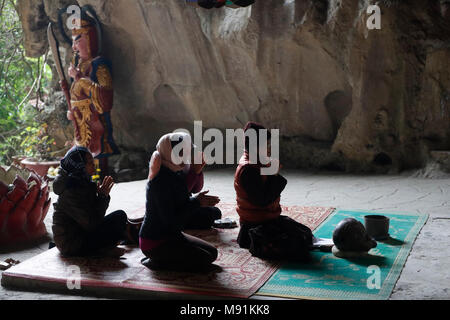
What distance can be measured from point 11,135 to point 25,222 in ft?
24.3

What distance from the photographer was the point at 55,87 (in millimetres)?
10242

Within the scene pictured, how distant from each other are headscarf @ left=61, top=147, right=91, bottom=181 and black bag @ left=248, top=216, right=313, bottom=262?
4.45 feet

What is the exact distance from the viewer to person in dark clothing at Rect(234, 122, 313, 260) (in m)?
3.94

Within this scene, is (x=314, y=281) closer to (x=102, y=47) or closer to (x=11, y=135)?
(x=102, y=47)

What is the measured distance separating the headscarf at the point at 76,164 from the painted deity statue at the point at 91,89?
14.8 ft

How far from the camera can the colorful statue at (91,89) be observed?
328 inches

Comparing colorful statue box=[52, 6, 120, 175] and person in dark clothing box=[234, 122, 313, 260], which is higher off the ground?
colorful statue box=[52, 6, 120, 175]

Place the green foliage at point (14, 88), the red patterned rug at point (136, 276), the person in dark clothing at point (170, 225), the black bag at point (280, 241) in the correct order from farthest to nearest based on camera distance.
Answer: the green foliage at point (14, 88) < the black bag at point (280, 241) < the person in dark clothing at point (170, 225) < the red patterned rug at point (136, 276)

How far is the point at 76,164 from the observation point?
3939 millimetres

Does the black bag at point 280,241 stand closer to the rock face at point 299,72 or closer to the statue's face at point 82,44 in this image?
the rock face at point 299,72

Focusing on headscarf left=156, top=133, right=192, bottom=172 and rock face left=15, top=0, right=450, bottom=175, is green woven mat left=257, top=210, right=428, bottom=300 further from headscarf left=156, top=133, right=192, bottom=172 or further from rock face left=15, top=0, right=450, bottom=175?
rock face left=15, top=0, right=450, bottom=175

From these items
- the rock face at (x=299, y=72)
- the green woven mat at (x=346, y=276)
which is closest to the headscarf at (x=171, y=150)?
the green woven mat at (x=346, y=276)

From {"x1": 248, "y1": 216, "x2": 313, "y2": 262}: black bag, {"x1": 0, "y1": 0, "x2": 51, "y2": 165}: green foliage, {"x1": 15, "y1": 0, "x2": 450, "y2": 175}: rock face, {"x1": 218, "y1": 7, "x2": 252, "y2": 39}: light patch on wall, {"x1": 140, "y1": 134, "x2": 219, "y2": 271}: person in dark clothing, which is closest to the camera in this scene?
{"x1": 140, "y1": 134, "x2": 219, "y2": 271}: person in dark clothing

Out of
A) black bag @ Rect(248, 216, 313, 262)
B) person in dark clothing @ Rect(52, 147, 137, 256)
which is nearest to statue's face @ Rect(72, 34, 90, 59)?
person in dark clothing @ Rect(52, 147, 137, 256)
